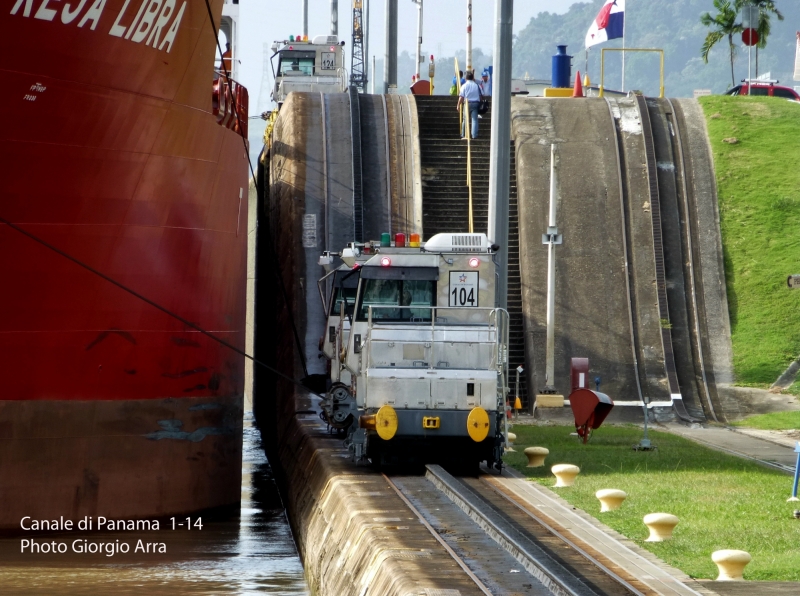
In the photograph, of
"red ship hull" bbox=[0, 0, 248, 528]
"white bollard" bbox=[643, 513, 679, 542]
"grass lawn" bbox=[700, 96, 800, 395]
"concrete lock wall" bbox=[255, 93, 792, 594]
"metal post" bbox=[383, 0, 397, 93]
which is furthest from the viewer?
"metal post" bbox=[383, 0, 397, 93]

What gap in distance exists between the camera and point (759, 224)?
3544 centimetres

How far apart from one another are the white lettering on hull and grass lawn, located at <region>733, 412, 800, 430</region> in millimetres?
15987

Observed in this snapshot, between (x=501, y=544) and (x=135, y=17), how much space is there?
36.1 ft

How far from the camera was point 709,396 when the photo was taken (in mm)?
30203

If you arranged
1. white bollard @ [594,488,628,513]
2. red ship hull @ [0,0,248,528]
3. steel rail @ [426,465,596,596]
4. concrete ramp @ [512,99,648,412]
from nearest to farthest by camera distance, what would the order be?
steel rail @ [426,465,596,596] < white bollard @ [594,488,628,513] < red ship hull @ [0,0,248,528] < concrete ramp @ [512,99,648,412]

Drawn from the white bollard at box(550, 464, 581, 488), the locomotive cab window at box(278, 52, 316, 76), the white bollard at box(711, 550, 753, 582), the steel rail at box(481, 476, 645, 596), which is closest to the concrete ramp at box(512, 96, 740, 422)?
the white bollard at box(550, 464, 581, 488)

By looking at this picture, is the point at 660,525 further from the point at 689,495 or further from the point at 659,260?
the point at 659,260

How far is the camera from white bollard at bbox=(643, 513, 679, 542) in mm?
12828

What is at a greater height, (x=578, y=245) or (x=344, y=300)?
(x=578, y=245)

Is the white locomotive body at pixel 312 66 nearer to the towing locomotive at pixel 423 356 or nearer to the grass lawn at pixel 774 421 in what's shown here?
the grass lawn at pixel 774 421

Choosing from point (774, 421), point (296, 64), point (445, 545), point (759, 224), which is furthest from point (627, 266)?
point (296, 64)

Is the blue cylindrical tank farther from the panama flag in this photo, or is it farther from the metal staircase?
the metal staircase

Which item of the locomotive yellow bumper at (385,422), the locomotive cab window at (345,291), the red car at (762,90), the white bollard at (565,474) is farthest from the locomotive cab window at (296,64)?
the white bollard at (565,474)

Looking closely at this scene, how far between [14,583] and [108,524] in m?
2.89
